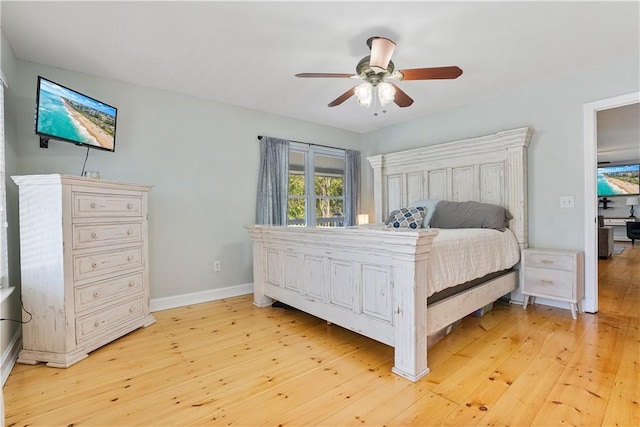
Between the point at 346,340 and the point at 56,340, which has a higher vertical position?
the point at 56,340

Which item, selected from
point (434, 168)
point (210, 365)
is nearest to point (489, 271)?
point (434, 168)

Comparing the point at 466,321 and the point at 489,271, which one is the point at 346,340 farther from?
the point at 489,271

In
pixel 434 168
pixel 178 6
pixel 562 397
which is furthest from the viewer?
pixel 434 168

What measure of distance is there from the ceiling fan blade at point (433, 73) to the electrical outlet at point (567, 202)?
194cm

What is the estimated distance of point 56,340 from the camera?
2.10m

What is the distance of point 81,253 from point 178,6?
1.83m

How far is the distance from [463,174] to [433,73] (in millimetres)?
1968

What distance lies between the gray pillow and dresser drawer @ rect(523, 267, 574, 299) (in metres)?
0.52

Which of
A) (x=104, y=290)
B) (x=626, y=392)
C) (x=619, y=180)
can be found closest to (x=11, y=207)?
(x=104, y=290)

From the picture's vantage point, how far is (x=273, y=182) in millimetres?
4078

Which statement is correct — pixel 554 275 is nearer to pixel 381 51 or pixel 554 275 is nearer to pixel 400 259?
pixel 400 259

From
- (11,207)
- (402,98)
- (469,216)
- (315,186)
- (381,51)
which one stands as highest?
(381,51)

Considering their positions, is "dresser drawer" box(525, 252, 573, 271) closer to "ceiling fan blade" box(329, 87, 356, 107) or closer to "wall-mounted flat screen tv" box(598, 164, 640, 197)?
"ceiling fan blade" box(329, 87, 356, 107)

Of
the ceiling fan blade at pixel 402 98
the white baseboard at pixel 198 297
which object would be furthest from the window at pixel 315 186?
the ceiling fan blade at pixel 402 98
